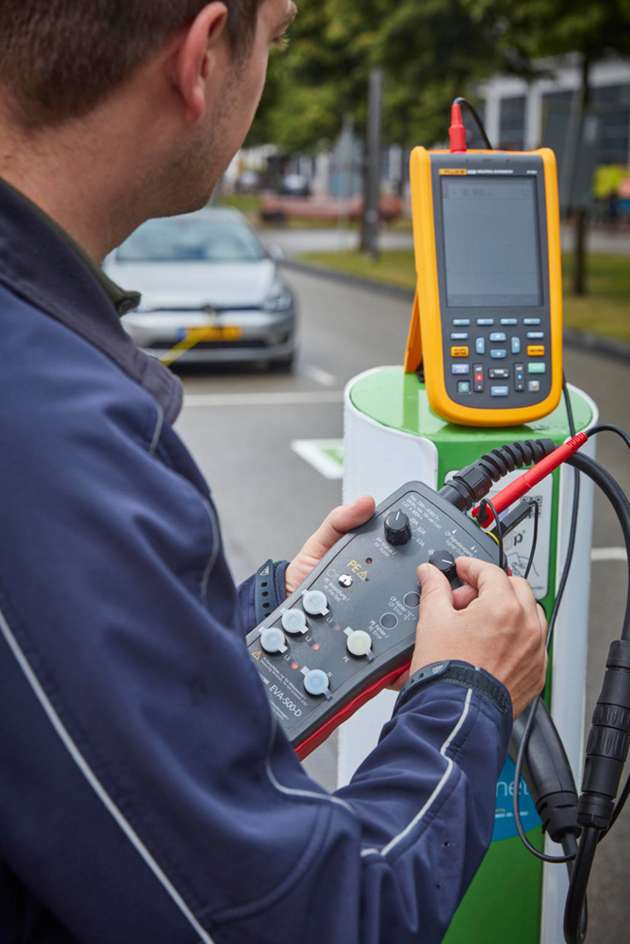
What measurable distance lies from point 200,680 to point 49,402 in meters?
0.25

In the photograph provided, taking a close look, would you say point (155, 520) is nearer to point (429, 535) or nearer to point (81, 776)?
point (81, 776)

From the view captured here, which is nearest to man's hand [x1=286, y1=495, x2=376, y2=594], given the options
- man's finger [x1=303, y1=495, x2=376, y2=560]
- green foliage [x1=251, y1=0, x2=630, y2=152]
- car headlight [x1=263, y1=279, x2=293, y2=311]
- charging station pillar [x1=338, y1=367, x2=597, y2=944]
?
man's finger [x1=303, y1=495, x2=376, y2=560]

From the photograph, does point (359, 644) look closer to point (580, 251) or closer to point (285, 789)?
point (285, 789)

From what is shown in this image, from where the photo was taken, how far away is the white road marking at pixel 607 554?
599 centimetres

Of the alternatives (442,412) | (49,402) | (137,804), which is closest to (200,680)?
(137,804)

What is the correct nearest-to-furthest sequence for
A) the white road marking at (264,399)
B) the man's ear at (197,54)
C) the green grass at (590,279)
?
1. the man's ear at (197,54)
2. the white road marking at (264,399)
3. the green grass at (590,279)

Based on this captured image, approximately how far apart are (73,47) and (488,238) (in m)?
1.62

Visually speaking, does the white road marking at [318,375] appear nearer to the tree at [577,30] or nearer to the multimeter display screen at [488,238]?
the tree at [577,30]

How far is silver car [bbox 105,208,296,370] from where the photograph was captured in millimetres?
10672

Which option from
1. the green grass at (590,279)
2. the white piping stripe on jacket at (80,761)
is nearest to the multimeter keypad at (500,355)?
the white piping stripe on jacket at (80,761)

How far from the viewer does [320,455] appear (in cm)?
807

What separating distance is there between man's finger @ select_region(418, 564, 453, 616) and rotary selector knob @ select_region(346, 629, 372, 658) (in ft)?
0.35

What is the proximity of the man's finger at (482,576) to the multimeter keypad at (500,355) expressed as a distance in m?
1.02

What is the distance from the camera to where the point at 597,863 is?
335cm
